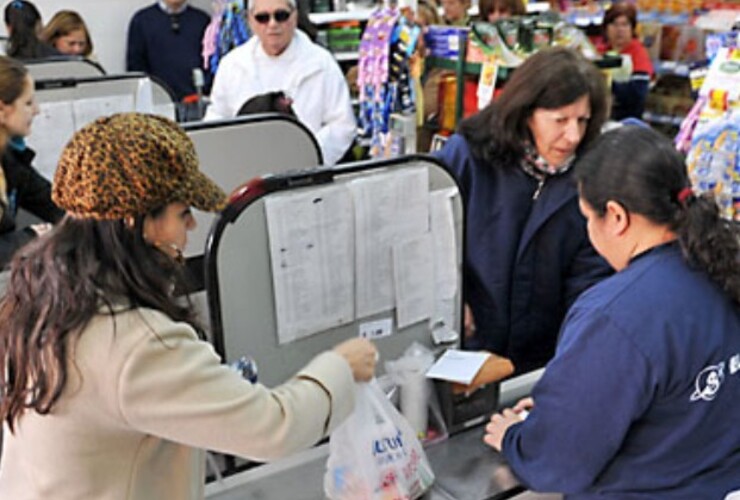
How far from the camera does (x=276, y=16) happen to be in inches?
126

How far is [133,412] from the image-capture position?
3.29 feet

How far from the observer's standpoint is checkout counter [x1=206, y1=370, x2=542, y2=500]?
1.48 meters

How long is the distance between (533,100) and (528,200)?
26cm

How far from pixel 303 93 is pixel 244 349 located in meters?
1.98

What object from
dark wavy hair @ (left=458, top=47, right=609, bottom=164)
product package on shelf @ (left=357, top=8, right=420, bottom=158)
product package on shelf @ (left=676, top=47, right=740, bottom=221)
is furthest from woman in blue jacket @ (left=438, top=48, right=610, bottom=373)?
product package on shelf @ (left=357, top=8, right=420, bottom=158)

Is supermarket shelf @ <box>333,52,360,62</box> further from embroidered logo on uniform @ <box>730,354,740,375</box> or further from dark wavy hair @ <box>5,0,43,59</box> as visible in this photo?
embroidered logo on uniform @ <box>730,354,740,375</box>

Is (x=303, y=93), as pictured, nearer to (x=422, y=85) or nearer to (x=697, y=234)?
(x=422, y=85)

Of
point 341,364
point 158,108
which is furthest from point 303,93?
point 341,364

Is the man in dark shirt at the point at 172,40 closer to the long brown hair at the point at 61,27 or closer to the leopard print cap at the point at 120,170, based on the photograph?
the long brown hair at the point at 61,27

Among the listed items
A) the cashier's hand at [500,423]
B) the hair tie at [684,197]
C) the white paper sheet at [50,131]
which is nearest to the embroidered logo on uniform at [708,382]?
the hair tie at [684,197]

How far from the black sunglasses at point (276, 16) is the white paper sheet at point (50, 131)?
84cm

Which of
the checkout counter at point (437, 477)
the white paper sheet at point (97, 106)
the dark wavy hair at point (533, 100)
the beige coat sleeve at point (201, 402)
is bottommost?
the checkout counter at point (437, 477)

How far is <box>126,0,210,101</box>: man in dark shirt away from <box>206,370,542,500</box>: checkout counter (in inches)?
182

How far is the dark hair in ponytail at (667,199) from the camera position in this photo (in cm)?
131
